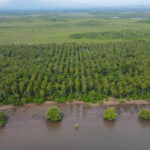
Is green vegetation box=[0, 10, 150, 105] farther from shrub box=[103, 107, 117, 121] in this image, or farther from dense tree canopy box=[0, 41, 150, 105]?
shrub box=[103, 107, 117, 121]

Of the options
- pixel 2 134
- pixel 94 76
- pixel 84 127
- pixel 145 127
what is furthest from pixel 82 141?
pixel 94 76

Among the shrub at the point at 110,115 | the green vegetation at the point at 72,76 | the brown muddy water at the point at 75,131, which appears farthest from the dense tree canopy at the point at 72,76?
the shrub at the point at 110,115

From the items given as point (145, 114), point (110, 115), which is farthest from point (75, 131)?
point (145, 114)

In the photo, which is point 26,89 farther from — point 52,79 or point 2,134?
point 2,134

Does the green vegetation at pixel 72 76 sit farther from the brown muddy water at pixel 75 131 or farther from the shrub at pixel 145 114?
the shrub at pixel 145 114

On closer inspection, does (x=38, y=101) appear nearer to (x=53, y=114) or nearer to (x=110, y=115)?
(x=53, y=114)
